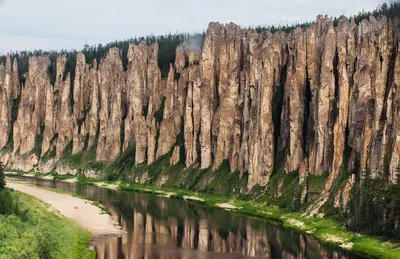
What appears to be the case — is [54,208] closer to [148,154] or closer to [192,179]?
[192,179]

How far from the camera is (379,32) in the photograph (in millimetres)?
125812

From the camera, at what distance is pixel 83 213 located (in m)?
109

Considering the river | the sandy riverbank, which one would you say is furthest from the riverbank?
the sandy riverbank

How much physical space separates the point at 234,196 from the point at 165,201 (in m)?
13.9

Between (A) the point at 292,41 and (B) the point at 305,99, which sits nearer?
(B) the point at 305,99

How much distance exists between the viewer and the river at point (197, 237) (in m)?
78.6

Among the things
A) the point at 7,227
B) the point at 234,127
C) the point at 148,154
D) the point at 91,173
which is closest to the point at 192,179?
the point at 234,127

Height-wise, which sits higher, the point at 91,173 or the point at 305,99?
the point at 305,99

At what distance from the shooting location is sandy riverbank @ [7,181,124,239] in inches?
3728

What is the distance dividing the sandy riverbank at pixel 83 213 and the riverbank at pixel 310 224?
23.7m

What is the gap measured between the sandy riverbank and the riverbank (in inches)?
933

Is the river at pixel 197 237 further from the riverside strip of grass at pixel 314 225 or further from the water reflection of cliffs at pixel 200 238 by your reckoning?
the riverside strip of grass at pixel 314 225

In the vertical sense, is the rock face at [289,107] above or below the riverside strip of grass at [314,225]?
above

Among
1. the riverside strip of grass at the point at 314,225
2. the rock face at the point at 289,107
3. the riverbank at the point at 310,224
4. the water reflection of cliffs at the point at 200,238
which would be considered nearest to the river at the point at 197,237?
the water reflection of cliffs at the point at 200,238
